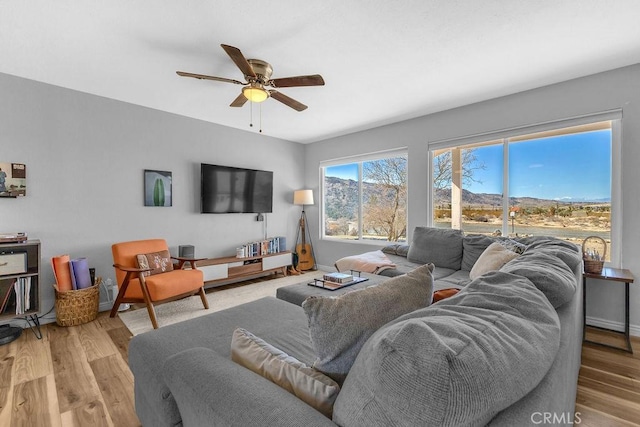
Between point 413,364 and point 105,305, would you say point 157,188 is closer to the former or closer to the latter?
point 105,305

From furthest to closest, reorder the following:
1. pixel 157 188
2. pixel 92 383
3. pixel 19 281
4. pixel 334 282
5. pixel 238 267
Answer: pixel 238 267 → pixel 157 188 → pixel 19 281 → pixel 334 282 → pixel 92 383

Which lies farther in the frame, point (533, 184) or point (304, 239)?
point (304, 239)

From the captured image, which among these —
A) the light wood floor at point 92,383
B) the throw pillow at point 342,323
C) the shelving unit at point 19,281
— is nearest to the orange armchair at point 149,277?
the light wood floor at point 92,383

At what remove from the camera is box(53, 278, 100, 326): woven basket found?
2805mm

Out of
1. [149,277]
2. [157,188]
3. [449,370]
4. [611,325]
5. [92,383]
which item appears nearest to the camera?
[449,370]

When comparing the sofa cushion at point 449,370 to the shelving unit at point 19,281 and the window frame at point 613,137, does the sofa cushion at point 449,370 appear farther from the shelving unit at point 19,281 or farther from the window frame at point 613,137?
the shelving unit at point 19,281

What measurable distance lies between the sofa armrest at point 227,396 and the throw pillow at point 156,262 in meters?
2.51

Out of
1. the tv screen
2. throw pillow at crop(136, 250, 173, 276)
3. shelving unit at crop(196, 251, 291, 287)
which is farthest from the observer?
the tv screen

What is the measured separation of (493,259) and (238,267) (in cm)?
337

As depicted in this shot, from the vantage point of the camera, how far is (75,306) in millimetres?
2840

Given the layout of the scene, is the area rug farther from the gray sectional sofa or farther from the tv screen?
the gray sectional sofa

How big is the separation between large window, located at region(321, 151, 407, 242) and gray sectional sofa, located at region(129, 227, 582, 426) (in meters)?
3.05

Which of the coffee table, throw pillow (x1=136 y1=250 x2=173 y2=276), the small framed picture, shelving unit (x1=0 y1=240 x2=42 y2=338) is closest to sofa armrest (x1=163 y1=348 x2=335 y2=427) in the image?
the coffee table

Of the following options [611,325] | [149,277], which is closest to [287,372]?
[149,277]
